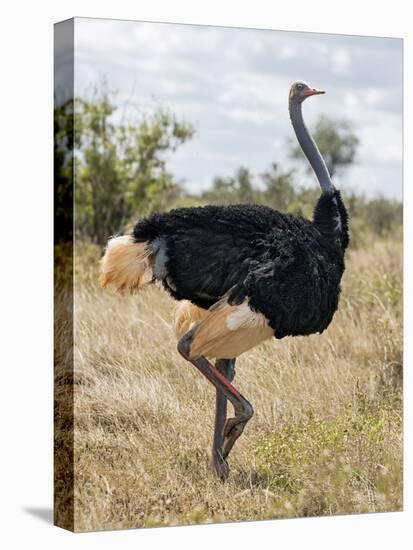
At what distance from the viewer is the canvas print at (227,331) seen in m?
8.55

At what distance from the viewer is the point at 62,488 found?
8.52m

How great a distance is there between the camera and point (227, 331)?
8484mm

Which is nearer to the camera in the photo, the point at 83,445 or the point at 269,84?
the point at 83,445

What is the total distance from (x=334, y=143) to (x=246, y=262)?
7.69 metres

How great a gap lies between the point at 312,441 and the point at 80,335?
1760 mm

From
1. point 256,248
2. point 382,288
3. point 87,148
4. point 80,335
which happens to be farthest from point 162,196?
point 256,248

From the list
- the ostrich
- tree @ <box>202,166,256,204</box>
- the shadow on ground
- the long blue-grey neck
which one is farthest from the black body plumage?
tree @ <box>202,166,256,204</box>

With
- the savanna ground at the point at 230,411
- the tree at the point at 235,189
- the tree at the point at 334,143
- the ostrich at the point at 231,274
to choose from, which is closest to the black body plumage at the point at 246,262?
the ostrich at the point at 231,274

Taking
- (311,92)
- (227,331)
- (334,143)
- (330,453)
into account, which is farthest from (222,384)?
(334,143)

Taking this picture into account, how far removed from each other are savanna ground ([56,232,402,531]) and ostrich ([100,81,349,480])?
0.43 metres

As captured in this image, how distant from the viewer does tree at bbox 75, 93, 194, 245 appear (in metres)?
13.4

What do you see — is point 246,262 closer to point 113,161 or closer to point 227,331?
point 227,331

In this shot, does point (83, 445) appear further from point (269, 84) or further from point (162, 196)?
point (162, 196)

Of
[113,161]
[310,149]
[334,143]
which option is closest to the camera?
[310,149]
